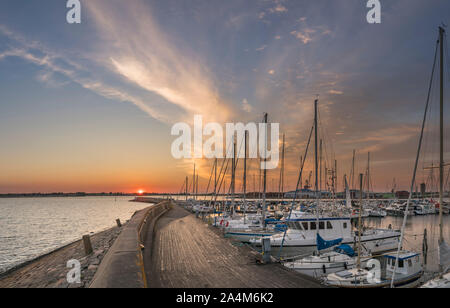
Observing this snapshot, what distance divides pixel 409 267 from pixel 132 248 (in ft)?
52.4

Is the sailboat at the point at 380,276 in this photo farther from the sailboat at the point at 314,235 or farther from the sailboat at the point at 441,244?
the sailboat at the point at 314,235

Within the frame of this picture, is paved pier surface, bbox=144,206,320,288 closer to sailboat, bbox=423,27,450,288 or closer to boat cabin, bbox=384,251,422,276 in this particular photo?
sailboat, bbox=423,27,450,288

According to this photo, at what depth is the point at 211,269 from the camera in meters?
12.2

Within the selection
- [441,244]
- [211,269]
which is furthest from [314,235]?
[211,269]

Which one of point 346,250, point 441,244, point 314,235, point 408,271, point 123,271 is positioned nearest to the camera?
point 123,271

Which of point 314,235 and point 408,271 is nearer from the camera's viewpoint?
point 408,271

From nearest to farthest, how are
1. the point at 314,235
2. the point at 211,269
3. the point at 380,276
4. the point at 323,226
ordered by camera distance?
the point at 211,269
the point at 380,276
the point at 314,235
the point at 323,226

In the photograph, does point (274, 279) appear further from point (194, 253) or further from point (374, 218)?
point (374, 218)

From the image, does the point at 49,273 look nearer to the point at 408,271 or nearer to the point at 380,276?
the point at 380,276

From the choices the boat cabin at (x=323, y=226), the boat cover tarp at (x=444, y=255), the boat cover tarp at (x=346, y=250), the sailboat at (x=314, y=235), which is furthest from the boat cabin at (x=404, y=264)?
the boat cabin at (x=323, y=226)

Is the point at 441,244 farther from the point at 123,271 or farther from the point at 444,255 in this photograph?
the point at 123,271

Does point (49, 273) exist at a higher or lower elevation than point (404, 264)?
lower

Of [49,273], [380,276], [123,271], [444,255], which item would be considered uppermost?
[444,255]
